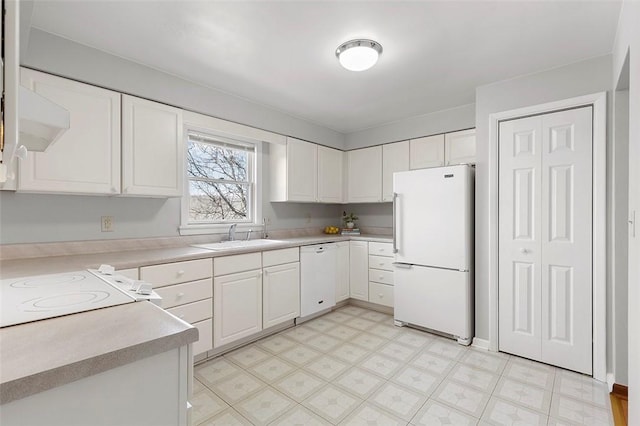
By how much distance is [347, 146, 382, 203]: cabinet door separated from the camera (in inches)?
165

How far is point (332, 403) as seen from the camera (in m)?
2.01

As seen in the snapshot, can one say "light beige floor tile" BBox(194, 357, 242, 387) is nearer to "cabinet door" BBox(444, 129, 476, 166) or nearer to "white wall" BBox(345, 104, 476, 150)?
"cabinet door" BBox(444, 129, 476, 166)

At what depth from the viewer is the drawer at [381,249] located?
3688 mm

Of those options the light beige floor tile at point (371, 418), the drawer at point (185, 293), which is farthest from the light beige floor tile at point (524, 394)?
the drawer at point (185, 293)

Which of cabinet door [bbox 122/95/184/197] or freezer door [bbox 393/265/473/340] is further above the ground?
cabinet door [bbox 122/95/184/197]

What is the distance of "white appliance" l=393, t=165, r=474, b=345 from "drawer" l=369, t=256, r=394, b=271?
28 cm

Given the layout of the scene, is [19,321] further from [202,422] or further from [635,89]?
[635,89]

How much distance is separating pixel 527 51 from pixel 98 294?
3.02 metres

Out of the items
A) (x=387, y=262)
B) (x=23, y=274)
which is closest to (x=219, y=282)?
(x=23, y=274)

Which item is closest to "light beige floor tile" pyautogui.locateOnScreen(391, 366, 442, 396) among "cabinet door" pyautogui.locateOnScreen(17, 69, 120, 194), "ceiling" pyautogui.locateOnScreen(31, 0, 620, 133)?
"ceiling" pyautogui.locateOnScreen(31, 0, 620, 133)

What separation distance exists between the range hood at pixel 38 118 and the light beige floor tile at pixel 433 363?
269 cm

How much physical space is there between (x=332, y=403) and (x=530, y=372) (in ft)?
5.26

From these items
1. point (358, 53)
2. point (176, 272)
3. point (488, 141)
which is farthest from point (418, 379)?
point (358, 53)

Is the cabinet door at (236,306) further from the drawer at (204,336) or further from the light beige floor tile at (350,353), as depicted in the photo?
the light beige floor tile at (350,353)
